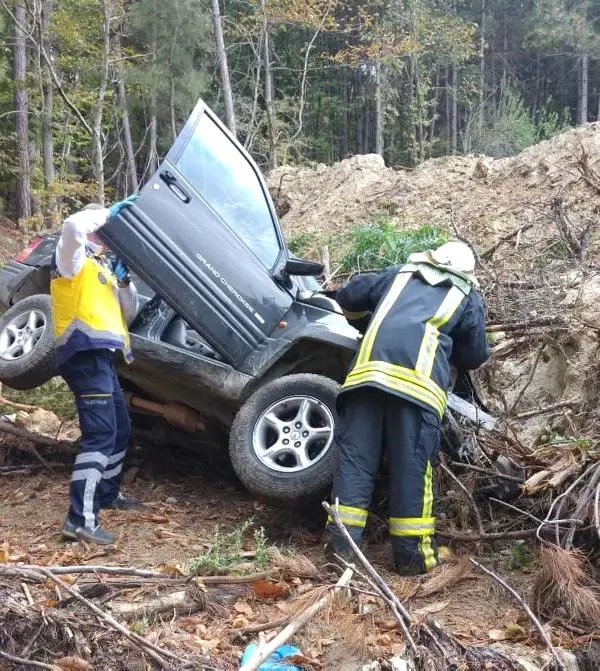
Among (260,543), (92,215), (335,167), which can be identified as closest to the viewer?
(260,543)

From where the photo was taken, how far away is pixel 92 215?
161 inches

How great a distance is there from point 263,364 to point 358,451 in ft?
3.06

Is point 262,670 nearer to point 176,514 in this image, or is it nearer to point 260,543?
point 260,543

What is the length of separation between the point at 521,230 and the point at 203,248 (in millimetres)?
4858

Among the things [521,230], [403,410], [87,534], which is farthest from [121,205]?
[521,230]

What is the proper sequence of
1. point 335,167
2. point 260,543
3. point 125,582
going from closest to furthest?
point 125,582
point 260,543
point 335,167

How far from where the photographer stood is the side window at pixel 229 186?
4.57 meters

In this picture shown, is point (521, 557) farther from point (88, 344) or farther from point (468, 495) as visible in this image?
point (88, 344)

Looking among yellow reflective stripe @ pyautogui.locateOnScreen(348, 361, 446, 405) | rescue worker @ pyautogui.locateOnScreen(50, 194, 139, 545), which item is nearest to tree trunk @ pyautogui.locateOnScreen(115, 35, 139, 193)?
rescue worker @ pyautogui.locateOnScreen(50, 194, 139, 545)

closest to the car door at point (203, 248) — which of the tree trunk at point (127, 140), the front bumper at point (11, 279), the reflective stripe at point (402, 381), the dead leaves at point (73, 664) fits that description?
the reflective stripe at point (402, 381)

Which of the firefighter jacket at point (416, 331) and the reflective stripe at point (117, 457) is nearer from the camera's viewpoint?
the firefighter jacket at point (416, 331)

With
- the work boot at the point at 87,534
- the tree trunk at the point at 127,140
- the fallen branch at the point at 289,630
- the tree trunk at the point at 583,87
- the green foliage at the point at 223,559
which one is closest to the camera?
the fallen branch at the point at 289,630

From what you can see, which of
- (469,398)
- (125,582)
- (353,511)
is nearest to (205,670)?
(125,582)

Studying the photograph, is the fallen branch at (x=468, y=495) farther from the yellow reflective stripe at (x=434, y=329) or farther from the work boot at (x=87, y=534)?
the work boot at (x=87, y=534)
